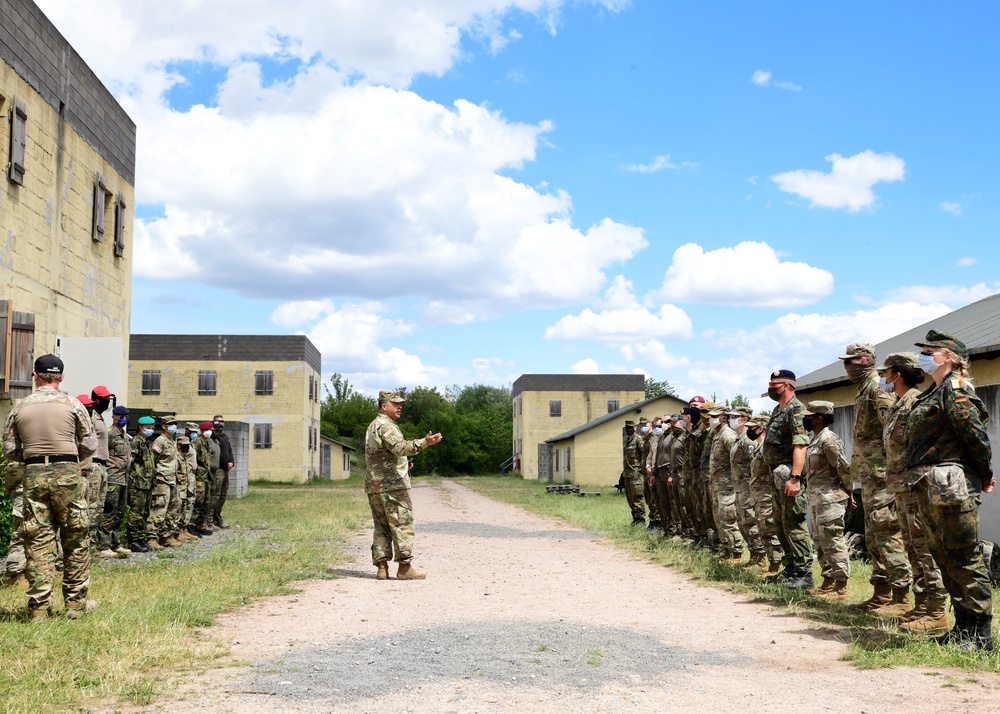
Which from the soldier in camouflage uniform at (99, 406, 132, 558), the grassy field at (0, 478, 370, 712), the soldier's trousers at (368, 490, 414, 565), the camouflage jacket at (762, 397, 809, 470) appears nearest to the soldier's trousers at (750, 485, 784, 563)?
the camouflage jacket at (762, 397, 809, 470)

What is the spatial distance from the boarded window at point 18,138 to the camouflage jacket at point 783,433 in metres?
11.2

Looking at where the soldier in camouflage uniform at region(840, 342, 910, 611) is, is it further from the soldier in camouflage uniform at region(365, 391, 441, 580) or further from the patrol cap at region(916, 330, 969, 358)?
the soldier in camouflage uniform at region(365, 391, 441, 580)

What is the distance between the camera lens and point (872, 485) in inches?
317

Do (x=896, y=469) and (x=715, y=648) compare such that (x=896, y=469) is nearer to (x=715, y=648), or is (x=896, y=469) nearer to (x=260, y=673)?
(x=715, y=648)

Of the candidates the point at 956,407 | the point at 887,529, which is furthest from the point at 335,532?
the point at 956,407

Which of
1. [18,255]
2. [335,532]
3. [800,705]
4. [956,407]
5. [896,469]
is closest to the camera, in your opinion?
[800,705]

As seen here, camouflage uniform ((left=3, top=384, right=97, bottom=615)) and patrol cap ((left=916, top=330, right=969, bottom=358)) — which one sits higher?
patrol cap ((left=916, top=330, right=969, bottom=358))

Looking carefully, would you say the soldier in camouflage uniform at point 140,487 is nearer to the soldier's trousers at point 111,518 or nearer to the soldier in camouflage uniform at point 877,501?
the soldier's trousers at point 111,518

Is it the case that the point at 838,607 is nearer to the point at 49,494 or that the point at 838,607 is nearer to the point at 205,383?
the point at 49,494

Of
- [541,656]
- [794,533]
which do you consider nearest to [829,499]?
[794,533]

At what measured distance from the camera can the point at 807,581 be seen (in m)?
9.05

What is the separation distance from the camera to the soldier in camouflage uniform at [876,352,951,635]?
267 inches

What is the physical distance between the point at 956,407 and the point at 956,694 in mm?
1941

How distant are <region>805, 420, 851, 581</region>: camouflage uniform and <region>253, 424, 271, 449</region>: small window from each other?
42.4 m
